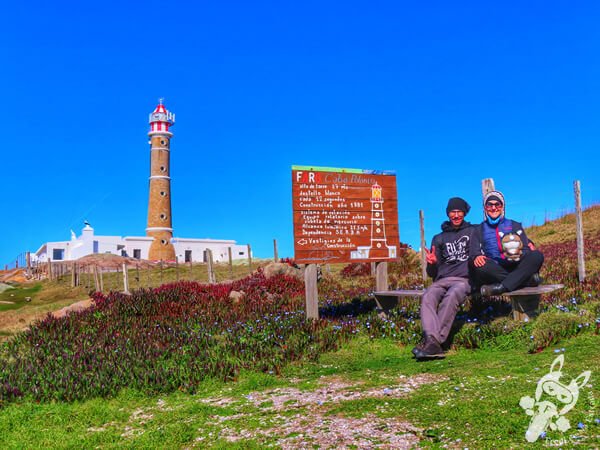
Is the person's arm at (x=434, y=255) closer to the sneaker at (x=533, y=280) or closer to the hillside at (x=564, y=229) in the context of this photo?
the sneaker at (x=533, y=280)

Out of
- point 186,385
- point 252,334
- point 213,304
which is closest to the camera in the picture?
point 186,385

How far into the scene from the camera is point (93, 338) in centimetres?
1138

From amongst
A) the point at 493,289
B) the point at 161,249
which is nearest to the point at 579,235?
the point at 493,289

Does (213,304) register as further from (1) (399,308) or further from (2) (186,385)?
(2) (186,385)

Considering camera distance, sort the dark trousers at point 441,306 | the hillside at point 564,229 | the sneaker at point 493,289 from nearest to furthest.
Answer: the dark trousers at point 441,306, the sneaker at point 493,289, the hillside at point 564,229

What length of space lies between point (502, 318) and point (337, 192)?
12.5ft

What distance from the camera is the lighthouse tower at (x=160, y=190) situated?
61.7 metres

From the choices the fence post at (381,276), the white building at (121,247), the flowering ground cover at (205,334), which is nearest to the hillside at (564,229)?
the flowering ground cover at (205,334)

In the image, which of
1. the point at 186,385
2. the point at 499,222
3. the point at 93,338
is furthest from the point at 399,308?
the point at 93,338

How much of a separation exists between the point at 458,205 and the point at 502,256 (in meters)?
1.07

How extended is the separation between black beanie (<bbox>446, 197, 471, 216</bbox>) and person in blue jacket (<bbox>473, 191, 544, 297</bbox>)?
1.25 feet

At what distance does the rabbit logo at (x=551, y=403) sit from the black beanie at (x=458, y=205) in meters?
3.59

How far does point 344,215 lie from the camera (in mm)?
11125

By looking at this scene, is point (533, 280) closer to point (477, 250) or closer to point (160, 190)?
point (477, 250)
